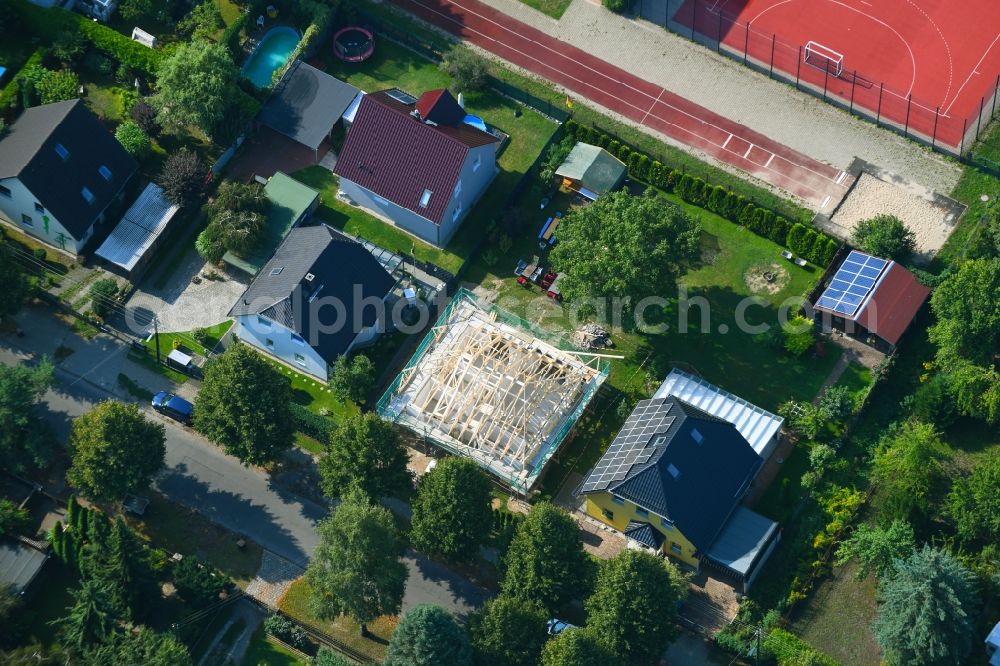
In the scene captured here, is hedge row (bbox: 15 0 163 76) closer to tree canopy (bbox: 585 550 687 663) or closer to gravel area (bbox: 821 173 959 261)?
gravel area (bbox: 821 173 959 261)

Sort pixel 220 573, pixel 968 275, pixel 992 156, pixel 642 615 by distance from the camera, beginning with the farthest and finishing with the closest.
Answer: pixel 992 156, pixel 968 275, pixel 220 573, pixel 642 615

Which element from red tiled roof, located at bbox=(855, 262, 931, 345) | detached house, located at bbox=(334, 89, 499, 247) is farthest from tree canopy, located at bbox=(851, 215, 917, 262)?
detached house, located at bbox=(334, 89, 499, 247)

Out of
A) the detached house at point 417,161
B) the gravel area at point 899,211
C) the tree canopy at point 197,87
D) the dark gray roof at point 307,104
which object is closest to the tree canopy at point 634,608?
the detached house at point 417,161

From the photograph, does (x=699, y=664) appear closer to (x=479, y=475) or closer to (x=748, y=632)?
(x=748, y=632)

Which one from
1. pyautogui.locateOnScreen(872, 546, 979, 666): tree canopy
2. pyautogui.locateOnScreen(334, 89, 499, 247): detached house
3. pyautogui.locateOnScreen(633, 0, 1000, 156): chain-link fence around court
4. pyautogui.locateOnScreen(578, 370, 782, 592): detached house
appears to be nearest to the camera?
pyautogui.locateOnScreen(872, 546, 979, 666): tree canopy

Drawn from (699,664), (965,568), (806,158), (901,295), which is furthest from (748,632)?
(806,158)

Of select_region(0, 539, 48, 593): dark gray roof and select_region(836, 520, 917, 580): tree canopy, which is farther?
select_region(836, 520, 917, 580): tree canopy

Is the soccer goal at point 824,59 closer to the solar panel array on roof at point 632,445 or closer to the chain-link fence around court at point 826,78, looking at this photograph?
the chain-link fence around court at point 826,78

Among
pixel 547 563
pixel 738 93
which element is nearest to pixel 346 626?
pixel 547 563
